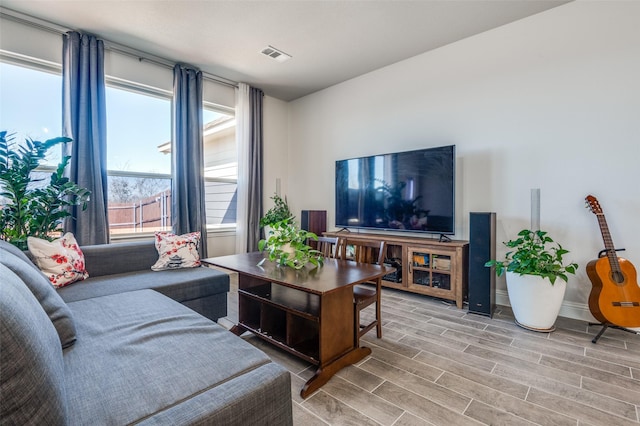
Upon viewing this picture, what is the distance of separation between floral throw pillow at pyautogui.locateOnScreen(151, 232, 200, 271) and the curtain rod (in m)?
2.29

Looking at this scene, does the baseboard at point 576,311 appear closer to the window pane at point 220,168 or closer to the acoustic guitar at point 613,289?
the acoustic guitar at point 613,289

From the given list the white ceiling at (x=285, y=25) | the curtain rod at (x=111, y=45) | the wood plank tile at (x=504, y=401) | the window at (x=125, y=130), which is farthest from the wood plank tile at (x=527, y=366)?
the curtain rod at (x=111, y=45)

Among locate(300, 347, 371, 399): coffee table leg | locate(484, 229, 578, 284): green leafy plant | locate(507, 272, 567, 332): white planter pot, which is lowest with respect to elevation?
locate(300, 347, 371, 399): coffee table leg

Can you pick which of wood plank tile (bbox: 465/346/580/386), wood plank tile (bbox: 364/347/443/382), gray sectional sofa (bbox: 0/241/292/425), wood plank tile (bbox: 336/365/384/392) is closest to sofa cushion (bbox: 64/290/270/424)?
gray sectional sofa (bbox: 0/241/292/425)

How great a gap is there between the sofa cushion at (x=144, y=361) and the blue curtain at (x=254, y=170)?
2926 mm

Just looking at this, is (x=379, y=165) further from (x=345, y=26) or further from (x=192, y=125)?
(x=192, y=125)

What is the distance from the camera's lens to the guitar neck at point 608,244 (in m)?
2.29

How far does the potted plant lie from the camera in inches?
92.3

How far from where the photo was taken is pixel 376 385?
171cm

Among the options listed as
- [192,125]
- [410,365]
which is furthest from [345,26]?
[410,365]

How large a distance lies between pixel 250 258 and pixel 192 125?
92.9 inches

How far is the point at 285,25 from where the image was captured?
2947 millimetres

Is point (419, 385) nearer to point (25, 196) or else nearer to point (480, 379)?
point (480, 379)

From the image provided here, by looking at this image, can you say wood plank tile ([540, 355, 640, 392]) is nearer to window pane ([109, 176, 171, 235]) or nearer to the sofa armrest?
the sofa armrest
